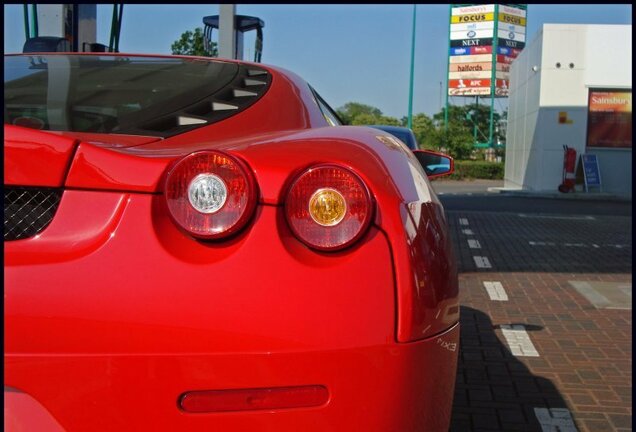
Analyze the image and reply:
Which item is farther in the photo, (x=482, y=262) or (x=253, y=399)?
(x=482, y=262)

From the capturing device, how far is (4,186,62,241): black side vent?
1.56 meters

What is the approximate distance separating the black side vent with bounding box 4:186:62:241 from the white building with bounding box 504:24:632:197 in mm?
22253

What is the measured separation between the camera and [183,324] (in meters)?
1.47

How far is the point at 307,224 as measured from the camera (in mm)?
1570

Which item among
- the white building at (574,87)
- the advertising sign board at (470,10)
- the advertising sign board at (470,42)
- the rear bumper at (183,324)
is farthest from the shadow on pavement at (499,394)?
the advertising sign board at (470,10)

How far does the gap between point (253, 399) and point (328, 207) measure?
1.50 feet

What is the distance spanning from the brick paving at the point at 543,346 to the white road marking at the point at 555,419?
25 mm

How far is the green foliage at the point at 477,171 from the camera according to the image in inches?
1651

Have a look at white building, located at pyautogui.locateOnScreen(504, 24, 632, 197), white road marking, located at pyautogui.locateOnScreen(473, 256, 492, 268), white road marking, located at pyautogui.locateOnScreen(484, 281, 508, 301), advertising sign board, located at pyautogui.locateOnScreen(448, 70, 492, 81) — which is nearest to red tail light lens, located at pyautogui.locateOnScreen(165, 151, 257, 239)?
white road marking, located at pyautogui.locateOnScreen(484, 281, 508, 301)

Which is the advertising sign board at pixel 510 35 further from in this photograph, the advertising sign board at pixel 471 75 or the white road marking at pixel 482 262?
the white road marking at pixel 482 262

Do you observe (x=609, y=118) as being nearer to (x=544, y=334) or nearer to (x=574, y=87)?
(x=574, y=87)

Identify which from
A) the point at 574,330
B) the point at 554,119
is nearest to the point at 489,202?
the point at 554,119

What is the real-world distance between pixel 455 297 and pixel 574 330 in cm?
375

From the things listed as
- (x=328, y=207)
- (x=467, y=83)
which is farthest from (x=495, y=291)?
(x=467, y=83)
